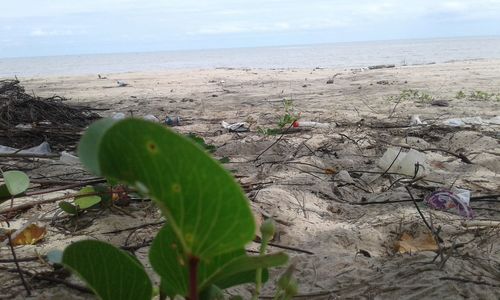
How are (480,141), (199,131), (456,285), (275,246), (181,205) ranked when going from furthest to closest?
(199,131) < (480,141) < (275,246) < (456,285) < (181,205)

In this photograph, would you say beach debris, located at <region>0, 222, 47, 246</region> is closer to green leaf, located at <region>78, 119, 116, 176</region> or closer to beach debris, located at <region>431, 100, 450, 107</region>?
green leaf, located at <region>78, 119, 116, 176</region>

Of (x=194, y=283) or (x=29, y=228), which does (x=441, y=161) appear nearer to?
(x=29, y=228)

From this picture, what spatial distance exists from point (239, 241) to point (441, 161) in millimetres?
2072

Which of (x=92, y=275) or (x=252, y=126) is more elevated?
(x=92, y=275)

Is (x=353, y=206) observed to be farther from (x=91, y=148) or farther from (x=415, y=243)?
(x=91, y=148)

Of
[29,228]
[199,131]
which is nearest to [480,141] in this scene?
[199,131]

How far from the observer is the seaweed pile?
2639mm

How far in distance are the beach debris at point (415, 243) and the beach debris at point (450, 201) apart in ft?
0.94

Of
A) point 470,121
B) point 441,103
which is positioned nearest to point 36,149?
point 470,121

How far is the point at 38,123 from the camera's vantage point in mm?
3041

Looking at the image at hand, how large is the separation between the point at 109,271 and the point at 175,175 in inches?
12.0

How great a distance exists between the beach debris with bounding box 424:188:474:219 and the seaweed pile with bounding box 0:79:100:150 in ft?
6.39

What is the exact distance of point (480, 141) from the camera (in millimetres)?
2578

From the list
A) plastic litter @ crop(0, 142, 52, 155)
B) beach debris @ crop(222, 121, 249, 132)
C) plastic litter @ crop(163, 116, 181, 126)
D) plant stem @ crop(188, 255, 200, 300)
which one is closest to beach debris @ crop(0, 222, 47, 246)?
plant stem @ crop(188, 255, 200, 300)
